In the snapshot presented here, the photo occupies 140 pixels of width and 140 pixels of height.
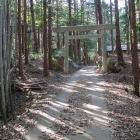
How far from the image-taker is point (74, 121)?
16.6ft

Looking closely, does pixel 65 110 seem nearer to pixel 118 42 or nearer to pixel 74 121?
pixel 74 121

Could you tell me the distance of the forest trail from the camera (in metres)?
4.21

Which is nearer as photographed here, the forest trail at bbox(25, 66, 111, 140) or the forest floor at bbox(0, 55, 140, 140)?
the forest trail at bbox(25, 66, 111, 140)

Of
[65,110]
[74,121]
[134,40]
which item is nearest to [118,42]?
[134,40]

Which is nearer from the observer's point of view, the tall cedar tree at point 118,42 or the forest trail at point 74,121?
the forest trail at point 74,121

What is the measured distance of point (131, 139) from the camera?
4.00 m

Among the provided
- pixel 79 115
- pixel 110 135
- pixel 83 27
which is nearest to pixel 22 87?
pixel 79 115

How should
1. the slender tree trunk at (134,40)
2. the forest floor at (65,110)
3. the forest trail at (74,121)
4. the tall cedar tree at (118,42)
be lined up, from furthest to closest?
1. the tall cedar tree at (118,42)
2. the slender tree trunk at (134,40)
3. the forest floor at (65,110)
4. the forest trail at (74,121)

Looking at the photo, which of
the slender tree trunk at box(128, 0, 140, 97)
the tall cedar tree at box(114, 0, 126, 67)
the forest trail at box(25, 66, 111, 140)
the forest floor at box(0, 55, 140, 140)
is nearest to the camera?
the forest trail at box(25, 66, 111, 140)

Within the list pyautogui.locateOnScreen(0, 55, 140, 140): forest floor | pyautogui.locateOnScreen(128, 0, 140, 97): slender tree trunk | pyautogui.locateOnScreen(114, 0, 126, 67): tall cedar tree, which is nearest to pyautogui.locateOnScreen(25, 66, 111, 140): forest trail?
pyautogui.locateOnScreen(0, 55, 140, 140): forest floor

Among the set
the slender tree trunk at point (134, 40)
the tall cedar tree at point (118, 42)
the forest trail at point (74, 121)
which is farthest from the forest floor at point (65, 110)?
the tall cedar tree at point (118, 42)

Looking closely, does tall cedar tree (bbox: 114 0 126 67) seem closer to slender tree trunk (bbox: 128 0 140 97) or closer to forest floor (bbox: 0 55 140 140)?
forest floor (bbox: 0 55 140 140)

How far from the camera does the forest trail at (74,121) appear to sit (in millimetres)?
4215

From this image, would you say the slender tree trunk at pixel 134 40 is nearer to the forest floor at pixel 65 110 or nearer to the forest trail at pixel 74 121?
the forest floor at pixel 65 110
